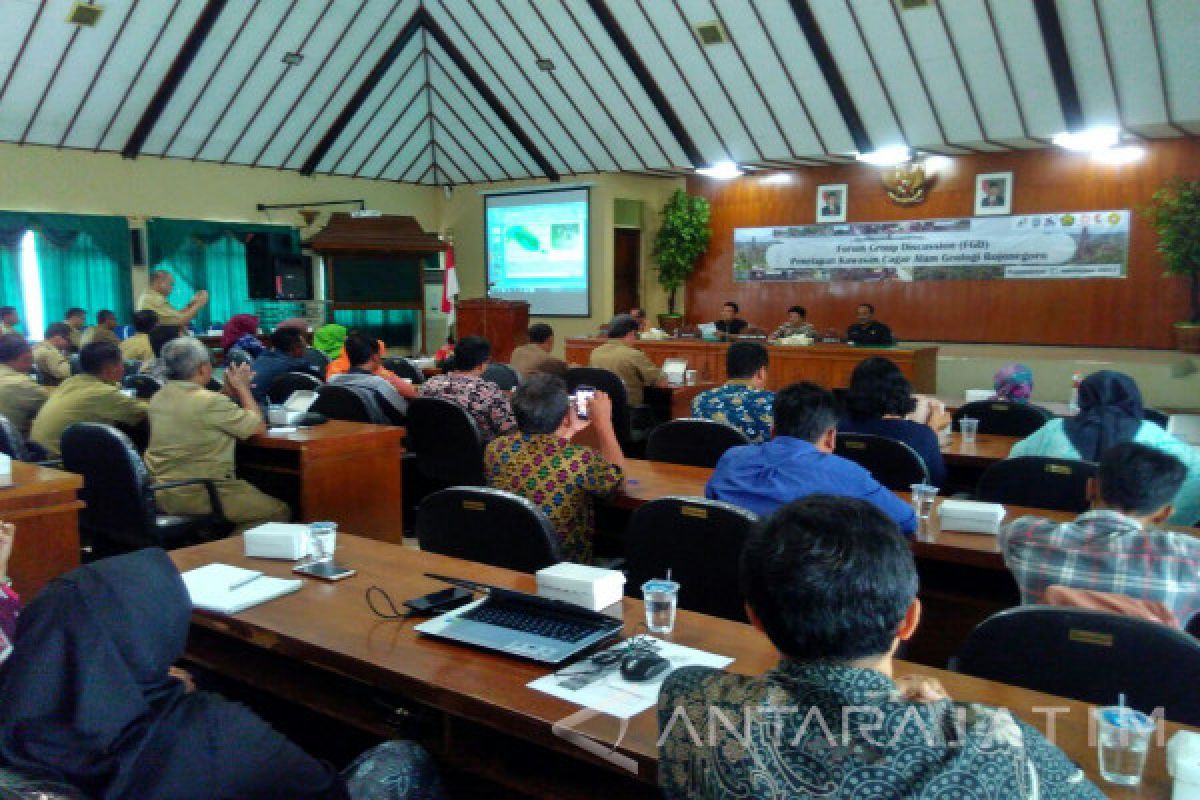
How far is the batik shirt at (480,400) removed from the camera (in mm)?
4695

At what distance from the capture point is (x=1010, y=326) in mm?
10641

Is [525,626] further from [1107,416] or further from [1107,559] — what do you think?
[1107,416]

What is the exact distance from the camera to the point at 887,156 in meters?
10.4

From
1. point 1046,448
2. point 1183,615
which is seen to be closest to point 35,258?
point 1046,448

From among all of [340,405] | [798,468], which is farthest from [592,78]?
[798,468]

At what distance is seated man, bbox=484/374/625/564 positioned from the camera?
2.85 m

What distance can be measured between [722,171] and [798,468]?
1010cm

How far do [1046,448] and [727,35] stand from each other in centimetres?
698

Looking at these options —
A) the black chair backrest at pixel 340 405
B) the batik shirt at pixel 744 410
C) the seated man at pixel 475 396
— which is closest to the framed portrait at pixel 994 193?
the batik shirt at pixel 744 410

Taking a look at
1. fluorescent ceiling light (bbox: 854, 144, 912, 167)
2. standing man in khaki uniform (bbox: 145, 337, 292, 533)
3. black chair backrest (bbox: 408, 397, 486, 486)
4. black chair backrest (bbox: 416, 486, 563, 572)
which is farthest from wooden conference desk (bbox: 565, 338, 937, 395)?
black chair backrest (bbox: 416, 486, 563, 572)

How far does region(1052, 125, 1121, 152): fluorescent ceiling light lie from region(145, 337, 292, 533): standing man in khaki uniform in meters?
8.28

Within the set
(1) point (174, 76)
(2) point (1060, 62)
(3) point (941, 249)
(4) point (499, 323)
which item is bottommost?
(4) point (499, 323)

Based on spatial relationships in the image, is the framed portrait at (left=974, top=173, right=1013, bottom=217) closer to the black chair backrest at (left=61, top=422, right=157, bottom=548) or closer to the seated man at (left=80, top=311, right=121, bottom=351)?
the seated man at (left=80, top=311, right=121, bottom=351)

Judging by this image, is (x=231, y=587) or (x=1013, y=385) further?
(x=1013, y=385)
